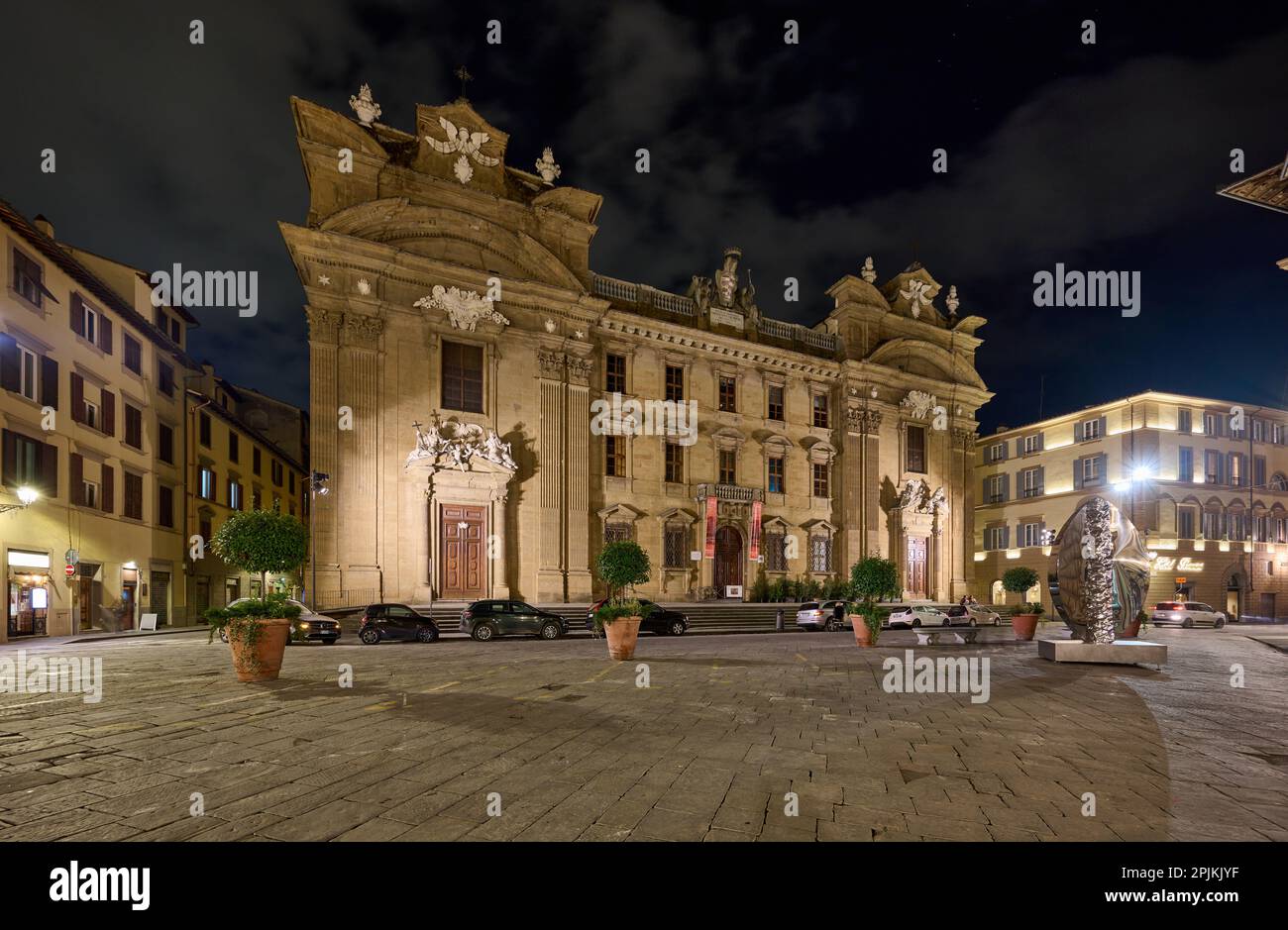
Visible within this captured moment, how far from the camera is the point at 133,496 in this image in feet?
88.7

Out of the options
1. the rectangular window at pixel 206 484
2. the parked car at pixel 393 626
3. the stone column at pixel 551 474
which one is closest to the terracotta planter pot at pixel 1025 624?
the stone column at pixel 551 474

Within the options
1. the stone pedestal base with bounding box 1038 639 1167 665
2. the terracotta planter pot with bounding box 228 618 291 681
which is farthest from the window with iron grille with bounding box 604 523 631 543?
the terracotta planter pot with bounding box 228 618 291 681

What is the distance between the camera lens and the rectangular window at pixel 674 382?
33.5 m

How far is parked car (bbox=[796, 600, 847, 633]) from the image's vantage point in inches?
1088

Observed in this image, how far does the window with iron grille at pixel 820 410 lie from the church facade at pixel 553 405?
146 mm

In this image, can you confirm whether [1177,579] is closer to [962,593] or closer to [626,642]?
[962,593]

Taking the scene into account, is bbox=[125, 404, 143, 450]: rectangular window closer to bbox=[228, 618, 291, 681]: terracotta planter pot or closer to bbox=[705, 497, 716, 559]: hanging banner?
bbox=[228, 618, 291, 681]: terracotta planter pot

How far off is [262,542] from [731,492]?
904 inches

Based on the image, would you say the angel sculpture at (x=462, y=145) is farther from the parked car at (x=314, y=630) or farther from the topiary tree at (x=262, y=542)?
the parked car at (x=314, y=630)

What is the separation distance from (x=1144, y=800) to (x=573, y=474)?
2577 cm

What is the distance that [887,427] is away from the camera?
38750 mm

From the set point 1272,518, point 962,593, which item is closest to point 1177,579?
point 1272,518

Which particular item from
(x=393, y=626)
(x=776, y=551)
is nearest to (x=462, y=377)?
(x=393, y=626)

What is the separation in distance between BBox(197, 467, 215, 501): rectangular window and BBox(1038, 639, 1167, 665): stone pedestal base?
37415 mm
